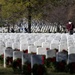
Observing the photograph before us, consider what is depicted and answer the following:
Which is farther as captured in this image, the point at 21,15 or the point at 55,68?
the point at 21,15

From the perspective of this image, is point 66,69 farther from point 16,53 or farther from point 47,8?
point 47,8

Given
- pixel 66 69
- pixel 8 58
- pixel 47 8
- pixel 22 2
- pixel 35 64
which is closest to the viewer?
pixel 35 64

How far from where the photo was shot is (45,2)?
4803 centimetres

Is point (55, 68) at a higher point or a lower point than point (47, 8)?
lower

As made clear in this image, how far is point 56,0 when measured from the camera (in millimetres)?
48344

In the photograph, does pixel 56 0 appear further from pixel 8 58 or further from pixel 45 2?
pixel 8 58

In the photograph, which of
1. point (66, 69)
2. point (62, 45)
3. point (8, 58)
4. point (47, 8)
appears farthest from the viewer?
point (47, 8)

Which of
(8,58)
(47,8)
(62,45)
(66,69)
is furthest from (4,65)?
(47,8)

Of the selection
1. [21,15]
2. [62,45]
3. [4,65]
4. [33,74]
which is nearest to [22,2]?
[21,15]

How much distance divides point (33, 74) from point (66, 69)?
1831 millimetres

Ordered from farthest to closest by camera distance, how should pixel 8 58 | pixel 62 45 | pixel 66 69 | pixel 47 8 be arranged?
1. pixel 47 8
2. pixel 62 45
3. pixel 8 58
4. pixel 66 69

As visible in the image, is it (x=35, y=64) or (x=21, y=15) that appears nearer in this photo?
(x=35, y=64)

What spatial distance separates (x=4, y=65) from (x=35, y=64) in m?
3.24

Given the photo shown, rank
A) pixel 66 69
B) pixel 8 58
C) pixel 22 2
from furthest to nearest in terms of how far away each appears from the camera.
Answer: pixel 22 2 < pixel 8 58 < pixel 66 69
